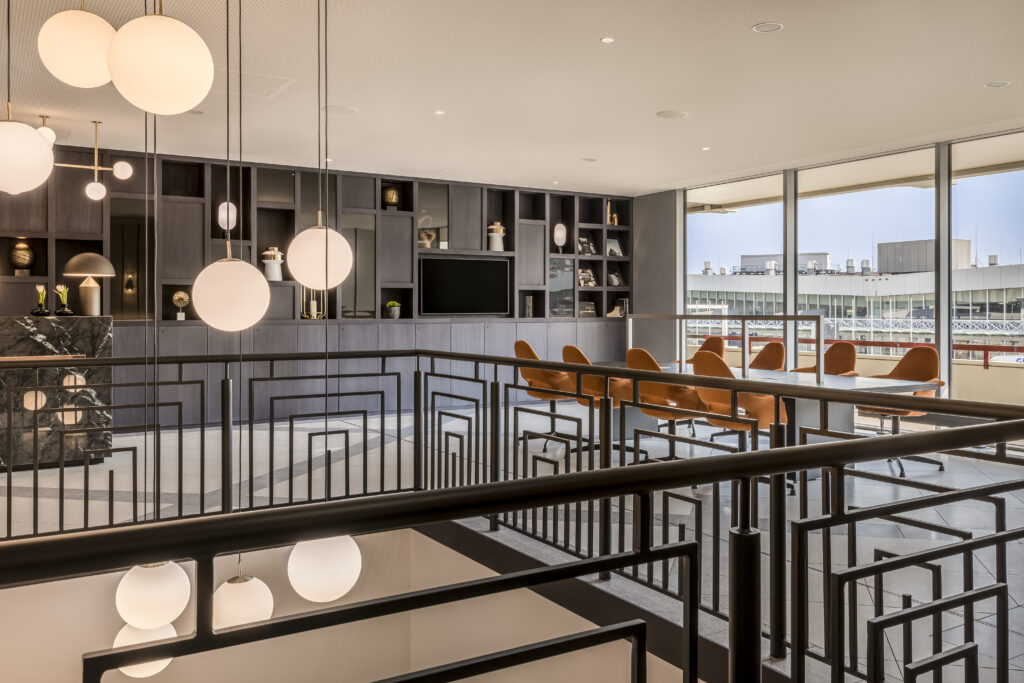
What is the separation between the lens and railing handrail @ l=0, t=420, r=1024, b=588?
2.59 feet

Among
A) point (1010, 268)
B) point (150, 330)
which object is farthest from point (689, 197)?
point (150, 330)

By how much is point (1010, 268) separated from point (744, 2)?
4.38 m


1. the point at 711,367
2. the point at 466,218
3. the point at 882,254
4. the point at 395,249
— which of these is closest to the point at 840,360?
the point at 882,254

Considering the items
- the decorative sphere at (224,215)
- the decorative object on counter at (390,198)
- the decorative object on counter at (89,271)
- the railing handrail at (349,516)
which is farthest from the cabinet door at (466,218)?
Result: the railing handrail at (349,516)

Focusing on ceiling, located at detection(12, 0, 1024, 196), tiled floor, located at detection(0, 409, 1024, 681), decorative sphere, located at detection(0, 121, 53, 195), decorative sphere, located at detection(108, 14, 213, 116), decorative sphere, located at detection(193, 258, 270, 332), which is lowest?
tiled floor, located at detection(0, 409, 1024, 681)

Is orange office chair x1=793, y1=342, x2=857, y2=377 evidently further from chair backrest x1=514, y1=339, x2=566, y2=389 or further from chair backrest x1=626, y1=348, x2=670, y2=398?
chair backrest x1=514, y1=339, x2=566, y2=389

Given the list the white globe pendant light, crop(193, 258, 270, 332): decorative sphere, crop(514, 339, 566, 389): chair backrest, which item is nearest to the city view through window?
crop(514, 339, 566, 389): chair backrest

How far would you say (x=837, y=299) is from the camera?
821 centimetres

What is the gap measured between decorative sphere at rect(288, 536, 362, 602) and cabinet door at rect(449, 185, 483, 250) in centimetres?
734

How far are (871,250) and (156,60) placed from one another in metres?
7.70

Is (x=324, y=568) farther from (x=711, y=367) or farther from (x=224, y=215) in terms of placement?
(x=224, y=215)

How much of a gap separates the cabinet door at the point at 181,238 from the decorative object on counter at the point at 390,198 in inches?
82.7

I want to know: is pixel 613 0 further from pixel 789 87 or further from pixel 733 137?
pixel 733 137

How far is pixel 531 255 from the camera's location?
10109mm
